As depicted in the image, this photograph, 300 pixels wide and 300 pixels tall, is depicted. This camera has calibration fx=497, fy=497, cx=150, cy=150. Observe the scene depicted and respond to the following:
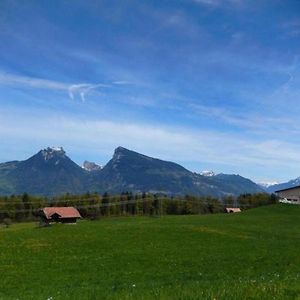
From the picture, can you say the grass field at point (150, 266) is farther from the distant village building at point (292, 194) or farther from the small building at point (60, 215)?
the distant village building at point (292, 194)

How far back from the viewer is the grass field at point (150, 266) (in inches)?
506

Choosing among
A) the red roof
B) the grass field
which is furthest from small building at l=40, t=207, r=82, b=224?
the grass field

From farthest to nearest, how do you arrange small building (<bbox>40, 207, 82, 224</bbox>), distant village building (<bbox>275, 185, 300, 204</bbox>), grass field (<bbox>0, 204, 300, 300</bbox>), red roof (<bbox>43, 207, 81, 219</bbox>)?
1. distant village building (<bbox>275, 185, 300, 204</bbox>)
2. red roof (<bbox>43, 207, 81, 219</bbox>)
3. small building (<bbox>40, 207, 82, 224</bbox>)
4. grass field (<bbox>0, 204, 300, 300</bbox>)

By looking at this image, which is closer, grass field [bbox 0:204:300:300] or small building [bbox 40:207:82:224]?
grass field [bbox 0:204:300:300]

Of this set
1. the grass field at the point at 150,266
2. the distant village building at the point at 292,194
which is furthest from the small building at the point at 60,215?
the grass field at the point at 150,266

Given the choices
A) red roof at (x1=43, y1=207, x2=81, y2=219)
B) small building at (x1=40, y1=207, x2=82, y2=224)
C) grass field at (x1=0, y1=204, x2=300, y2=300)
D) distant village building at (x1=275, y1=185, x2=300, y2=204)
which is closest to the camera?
grass field at (x1=0, y1=204, x2=300, y2=300)

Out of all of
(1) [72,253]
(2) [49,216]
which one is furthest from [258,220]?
(2) [49,216]

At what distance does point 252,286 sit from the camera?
40.0 feet

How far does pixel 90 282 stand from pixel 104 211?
579 ft

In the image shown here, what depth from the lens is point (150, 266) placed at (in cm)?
3025

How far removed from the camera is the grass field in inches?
506

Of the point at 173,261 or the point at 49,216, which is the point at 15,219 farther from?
the point at 173,261

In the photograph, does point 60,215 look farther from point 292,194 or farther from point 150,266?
point 150,266

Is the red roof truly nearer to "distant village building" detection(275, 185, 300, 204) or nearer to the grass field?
"distant village building" detection(275, 185, 300, 204)
